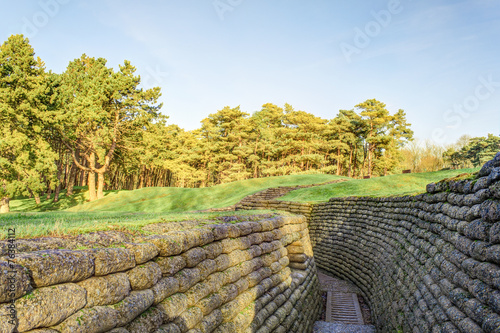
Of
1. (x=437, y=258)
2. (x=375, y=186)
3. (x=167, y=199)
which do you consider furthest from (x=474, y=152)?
(x=437, y=258)

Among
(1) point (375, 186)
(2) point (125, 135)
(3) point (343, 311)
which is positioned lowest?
(3) point (343, 311)

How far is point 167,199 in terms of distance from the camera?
31719 mm

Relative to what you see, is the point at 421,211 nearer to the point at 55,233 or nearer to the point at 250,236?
the point at 250,236

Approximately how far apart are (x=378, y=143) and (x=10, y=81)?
4516 cm

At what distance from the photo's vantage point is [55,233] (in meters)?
3.68

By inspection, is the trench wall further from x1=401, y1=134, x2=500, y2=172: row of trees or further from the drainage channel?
x1=401, y1=134, x2=500, y2=172: row of trees

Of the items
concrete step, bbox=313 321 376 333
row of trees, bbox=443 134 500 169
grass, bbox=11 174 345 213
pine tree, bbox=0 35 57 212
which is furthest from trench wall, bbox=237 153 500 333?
row of trees, bbox=443 134 500 169

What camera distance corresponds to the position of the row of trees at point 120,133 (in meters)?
26.8

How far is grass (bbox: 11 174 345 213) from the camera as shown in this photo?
29.4 meters

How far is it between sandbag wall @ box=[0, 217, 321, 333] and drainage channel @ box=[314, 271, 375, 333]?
1649 millimetres

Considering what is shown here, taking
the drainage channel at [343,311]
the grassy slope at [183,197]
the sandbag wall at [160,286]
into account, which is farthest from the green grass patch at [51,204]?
the sandbag wall at [160,286]

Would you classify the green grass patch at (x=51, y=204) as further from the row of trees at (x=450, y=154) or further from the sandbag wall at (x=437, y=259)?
the row of trees at (x=450, y=154)

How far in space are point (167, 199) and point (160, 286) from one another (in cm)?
2944

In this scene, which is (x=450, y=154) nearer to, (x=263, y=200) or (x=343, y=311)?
(x=263, y=200)
